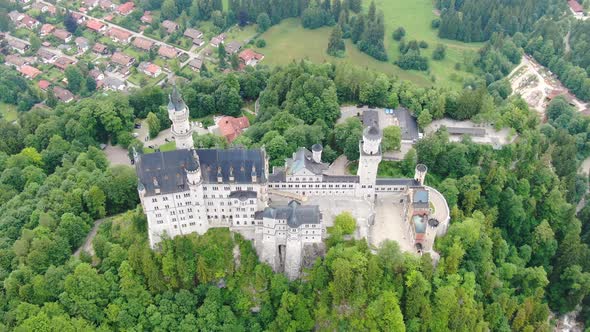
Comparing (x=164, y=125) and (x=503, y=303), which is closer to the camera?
(x=503, y=303)

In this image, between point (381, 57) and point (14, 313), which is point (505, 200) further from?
point (14, 313)

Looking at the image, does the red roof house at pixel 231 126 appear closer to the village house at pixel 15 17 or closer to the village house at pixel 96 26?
the village house at pixel 96 26

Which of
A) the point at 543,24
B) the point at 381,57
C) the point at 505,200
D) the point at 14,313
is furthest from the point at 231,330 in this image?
the point at 543,24

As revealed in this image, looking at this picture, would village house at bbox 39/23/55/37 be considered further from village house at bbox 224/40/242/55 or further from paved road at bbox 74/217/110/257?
paved road at bbox 74/217/110/257

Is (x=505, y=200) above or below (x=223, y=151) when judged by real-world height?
below

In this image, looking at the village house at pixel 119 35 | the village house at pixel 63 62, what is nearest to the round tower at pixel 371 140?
the village house at pixel 63 62

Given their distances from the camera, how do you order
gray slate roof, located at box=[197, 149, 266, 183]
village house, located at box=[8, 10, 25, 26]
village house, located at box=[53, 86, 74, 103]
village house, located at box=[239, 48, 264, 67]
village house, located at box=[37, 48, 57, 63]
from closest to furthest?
gray slate roof, located at box=[197, 149, 266, 183] → village house, located at box=[53, 86, 74, 103] → village house, located at box=[239, 48, 264, 67] → village house, located at box=[37, 48, 57, 63] → village house, located at box=[8, 10, 25, 26]

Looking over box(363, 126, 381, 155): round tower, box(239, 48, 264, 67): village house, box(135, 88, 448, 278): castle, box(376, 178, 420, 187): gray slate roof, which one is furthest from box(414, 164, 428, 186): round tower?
box(239, 48, 264, 67): village house
